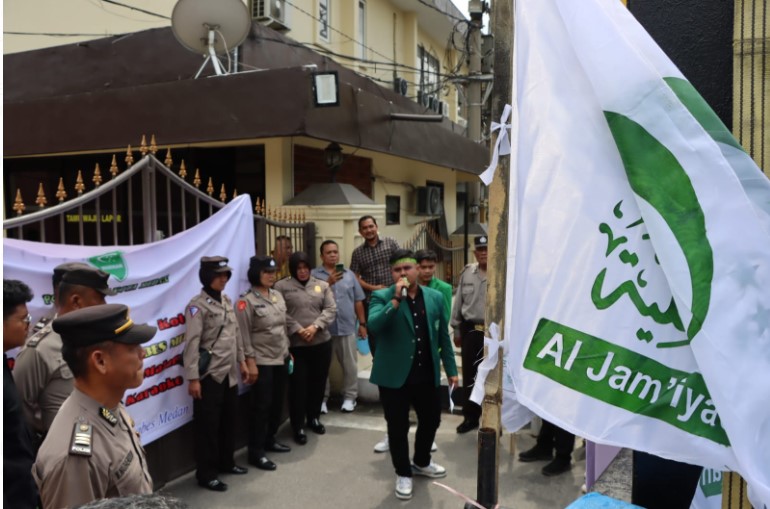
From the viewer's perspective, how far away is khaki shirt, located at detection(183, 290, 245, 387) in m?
4.64

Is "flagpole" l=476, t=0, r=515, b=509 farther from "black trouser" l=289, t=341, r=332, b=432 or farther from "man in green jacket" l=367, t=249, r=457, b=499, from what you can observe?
"black trouser" l=289, t=341, r=332, b=432

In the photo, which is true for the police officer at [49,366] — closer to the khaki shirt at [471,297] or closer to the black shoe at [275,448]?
the black shoe at [275,448]

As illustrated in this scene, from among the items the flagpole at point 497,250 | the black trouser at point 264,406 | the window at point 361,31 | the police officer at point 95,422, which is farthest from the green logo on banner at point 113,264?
the window at point 361,31

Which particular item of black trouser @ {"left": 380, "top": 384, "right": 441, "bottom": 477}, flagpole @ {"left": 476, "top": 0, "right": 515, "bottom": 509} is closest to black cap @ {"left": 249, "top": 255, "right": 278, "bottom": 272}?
black trouser @ {"left": 380, "top": 384, "right": 441, "bottom": 477}

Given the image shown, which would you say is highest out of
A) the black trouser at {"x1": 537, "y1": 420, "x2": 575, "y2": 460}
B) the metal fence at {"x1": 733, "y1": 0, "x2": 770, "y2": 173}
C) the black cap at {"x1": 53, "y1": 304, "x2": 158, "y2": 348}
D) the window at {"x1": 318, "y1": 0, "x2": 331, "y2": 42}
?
the window at {"x1": 318, "y1": 0, "x2": 331, "y2": 42}

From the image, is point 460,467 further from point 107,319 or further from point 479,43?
point 479,43

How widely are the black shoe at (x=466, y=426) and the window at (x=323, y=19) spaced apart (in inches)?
331

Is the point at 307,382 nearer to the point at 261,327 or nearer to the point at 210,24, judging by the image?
the point at 261,327

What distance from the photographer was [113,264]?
163 inches

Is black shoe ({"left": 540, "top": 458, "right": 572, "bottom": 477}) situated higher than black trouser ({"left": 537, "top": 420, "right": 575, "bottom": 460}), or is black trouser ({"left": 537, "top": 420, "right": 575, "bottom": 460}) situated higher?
black trouser ({"left": 537, "top": 420, "right": 575, "bottom": 460})

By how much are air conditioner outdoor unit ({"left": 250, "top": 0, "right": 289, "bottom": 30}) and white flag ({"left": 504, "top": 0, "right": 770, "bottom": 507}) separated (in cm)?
839

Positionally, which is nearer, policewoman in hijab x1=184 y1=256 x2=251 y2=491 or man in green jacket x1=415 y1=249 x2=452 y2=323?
policewoman in hijab x1=184 y1=256 x2=251 y2=491

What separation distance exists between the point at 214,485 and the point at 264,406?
82 cm

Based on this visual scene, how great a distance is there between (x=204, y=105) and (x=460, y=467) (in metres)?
4.95
